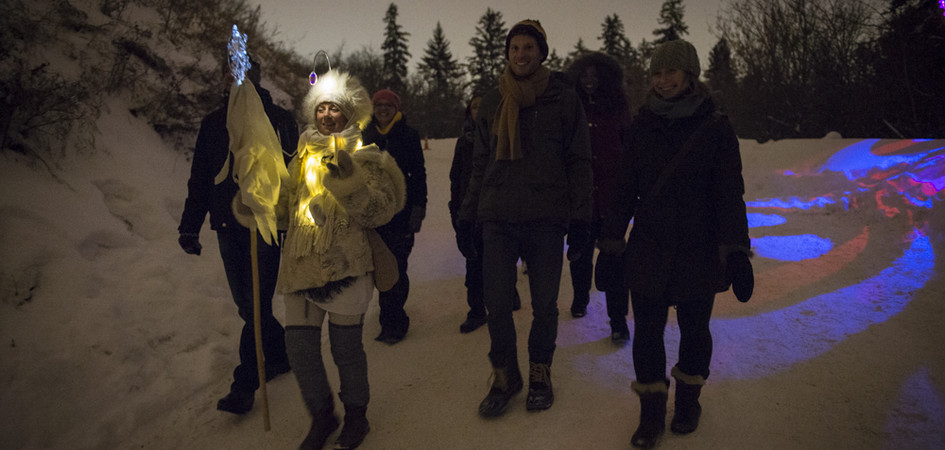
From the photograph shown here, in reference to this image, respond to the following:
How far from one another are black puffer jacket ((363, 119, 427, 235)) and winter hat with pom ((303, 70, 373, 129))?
4.48ft

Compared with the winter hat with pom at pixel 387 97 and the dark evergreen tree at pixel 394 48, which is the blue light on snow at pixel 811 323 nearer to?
the winter hat with pom at pixel 387 97

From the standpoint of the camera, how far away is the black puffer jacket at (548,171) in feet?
9.98

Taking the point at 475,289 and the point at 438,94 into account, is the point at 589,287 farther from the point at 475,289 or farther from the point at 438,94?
the point at 438,94

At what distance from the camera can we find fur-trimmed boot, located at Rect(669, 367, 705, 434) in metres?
2.80

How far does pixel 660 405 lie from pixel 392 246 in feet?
8.28

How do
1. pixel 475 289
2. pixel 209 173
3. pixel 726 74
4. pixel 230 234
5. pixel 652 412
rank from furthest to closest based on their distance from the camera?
1. pixel 726 74
2. pixel 475 289
3. pixel 209 173
4. pixel 230 234
5. pixel 652 412

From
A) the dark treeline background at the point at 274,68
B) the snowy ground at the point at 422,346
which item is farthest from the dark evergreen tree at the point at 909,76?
the snowy ground at the point at 422,346

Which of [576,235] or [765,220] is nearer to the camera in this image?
[576,235]

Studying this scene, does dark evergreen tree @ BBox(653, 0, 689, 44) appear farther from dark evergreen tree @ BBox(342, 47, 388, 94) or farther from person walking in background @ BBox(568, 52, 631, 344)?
person walking in background @ BBox(568, 52, 631, 344)

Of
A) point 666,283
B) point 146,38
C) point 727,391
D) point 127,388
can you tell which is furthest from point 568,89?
point 146,38

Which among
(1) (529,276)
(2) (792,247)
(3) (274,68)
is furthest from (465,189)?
(3) (274,68)

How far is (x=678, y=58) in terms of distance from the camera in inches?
104

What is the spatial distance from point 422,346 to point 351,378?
4.97 feet

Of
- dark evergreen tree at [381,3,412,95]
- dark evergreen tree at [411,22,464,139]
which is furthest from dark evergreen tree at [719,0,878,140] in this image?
dark evergreen tree at [381,3,412,95]
